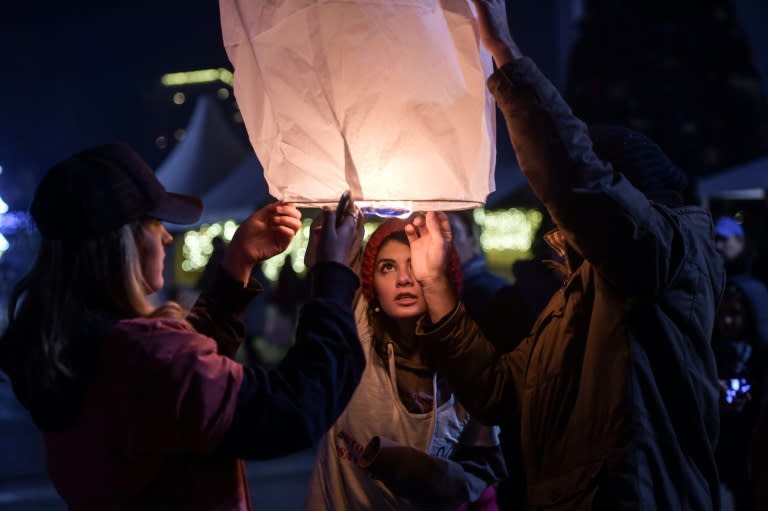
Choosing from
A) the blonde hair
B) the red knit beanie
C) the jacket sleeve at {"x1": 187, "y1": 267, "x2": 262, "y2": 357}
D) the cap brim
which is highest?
the cap brim

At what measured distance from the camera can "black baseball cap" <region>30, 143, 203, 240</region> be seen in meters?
1.58

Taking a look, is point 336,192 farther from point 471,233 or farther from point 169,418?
point 471,233

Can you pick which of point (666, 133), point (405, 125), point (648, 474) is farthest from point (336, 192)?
point (666, 133)

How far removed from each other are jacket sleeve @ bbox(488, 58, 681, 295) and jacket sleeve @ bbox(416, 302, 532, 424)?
2.00 feet

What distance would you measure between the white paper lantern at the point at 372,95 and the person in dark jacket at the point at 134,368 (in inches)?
9.6

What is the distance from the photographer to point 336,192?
1.85 m

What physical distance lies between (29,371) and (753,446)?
5.90 ft

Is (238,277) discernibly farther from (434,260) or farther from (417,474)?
→ (417,474)

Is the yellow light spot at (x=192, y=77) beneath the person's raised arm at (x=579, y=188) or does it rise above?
above

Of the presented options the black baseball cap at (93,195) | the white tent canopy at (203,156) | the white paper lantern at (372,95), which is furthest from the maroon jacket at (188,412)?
the white tent canopy at (203,156)

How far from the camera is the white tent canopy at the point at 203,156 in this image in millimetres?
11980

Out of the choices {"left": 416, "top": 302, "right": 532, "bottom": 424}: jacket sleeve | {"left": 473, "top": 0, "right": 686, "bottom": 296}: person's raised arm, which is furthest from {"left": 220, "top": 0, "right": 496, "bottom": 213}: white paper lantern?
{"left": 416, "top": 302, "right": 532, "bottom": 424}: jacket sleeve

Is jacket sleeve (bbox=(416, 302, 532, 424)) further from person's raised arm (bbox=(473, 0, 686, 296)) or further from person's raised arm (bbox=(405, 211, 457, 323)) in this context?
person's raised arm (bbox=(473, 0, 686, 296))

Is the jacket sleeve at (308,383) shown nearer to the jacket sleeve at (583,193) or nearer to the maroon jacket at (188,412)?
the maroon jacket at (188,412)
